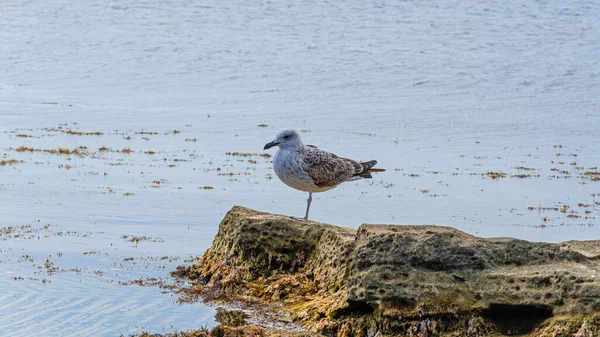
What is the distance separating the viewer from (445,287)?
7.85 meters

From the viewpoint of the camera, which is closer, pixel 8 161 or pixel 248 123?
pixel 8 161

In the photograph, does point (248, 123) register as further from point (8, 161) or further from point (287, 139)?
point (287, 139)

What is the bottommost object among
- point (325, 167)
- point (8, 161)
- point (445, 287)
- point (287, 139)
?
point (8, 161)

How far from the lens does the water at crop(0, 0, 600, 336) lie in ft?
37.6

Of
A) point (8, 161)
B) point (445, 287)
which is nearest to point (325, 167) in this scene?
point (445, 287)

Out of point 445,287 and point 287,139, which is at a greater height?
point 287,139

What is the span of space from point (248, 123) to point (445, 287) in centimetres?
1613

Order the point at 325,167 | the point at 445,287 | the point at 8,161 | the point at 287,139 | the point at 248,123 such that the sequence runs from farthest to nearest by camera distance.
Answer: the point at 248,123
the point at 8,161
the point at 325,167
the point at 287,139
the point at 445,287

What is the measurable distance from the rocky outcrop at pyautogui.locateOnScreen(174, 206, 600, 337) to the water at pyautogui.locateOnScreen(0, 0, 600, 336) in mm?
1246

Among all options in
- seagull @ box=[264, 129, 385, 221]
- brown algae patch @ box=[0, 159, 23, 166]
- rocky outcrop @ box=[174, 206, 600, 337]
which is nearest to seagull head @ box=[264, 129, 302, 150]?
seagull @ box=[264, 129, 385, 221]

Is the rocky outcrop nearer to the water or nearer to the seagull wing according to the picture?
the water

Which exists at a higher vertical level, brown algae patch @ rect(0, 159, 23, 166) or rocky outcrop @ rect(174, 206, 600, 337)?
rocky outcrop @ rect(174, 206, 600, 337)

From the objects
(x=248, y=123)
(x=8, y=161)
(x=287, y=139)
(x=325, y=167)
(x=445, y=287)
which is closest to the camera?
(x=445, y=287)

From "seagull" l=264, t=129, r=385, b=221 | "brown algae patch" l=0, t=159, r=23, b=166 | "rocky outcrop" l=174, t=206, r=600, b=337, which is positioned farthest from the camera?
"brown algae patch" l=0, t=159, r=23, b=166
